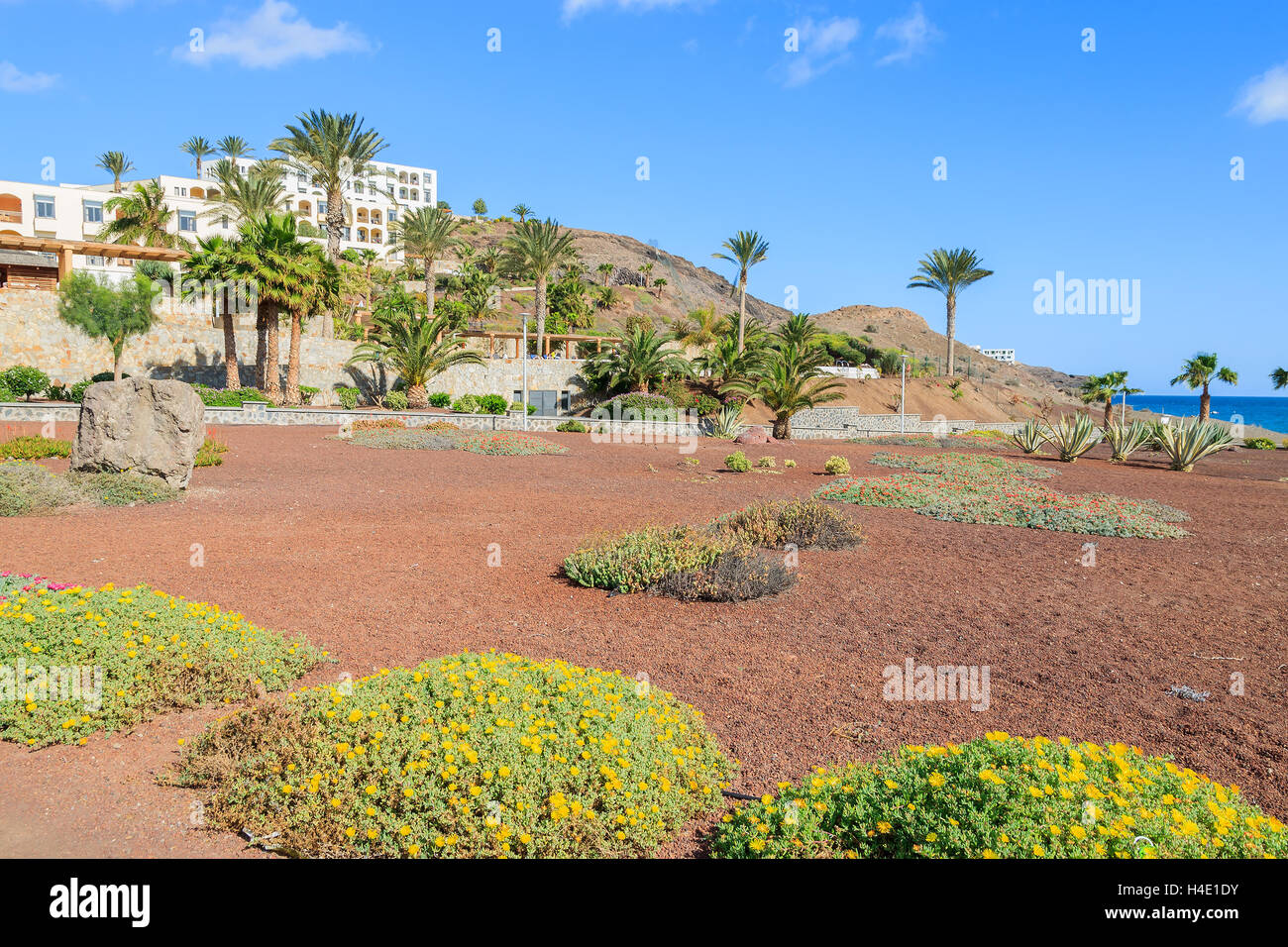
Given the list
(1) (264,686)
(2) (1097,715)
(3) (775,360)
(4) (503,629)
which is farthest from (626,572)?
(3) (775,360)

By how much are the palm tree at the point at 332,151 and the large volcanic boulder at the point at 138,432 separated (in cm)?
2719

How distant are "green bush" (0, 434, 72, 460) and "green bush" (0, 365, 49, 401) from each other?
59.5ft

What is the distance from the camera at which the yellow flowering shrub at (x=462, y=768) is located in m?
3.09

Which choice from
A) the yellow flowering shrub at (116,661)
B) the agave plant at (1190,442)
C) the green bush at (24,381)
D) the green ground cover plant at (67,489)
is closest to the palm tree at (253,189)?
the green bush at (24,381)

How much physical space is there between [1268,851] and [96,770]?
5.14 metres

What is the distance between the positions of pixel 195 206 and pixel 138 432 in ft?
258

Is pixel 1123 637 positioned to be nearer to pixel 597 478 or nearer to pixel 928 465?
pixel 597 478

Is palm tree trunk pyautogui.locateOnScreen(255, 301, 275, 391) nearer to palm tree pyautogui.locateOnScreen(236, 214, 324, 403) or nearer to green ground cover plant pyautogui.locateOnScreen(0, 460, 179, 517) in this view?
palm tree pyautogui.locateOnScreen(236, 214, 324, 403)

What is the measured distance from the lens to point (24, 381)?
29.7 metres

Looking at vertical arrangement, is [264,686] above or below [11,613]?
below

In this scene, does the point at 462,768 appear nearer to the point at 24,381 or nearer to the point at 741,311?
the point at 24,381

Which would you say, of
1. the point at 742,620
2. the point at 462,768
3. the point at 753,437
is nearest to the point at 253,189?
the point at 753,437

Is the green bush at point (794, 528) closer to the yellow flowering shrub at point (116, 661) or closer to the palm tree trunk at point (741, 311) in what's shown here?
the yellow flowering shrub at point (116, 661)

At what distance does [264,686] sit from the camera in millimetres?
4898
